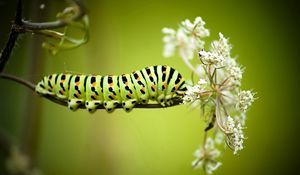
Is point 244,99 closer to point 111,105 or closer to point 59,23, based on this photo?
point 111,105

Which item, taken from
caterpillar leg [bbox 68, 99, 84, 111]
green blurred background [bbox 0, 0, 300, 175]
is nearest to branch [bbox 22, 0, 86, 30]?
caterpillar leg [bbox 68, 99, 84, 111]

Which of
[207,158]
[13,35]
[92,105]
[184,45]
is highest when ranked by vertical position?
[184,45]

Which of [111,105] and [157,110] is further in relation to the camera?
[157,110]

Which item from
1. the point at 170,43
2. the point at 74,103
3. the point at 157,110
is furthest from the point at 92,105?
the point at 157,110

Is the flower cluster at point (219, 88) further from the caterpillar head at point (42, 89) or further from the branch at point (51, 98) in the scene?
the caterpillar head at point (42, 89)

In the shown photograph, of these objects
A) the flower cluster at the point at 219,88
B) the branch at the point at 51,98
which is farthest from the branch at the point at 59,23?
the flower cluster at the point at 219,88

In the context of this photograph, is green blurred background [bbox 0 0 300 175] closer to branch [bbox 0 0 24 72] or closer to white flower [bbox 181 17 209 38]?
white flower [bbox 181 17 209 38]
